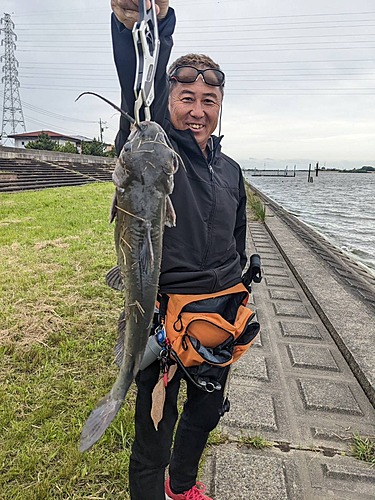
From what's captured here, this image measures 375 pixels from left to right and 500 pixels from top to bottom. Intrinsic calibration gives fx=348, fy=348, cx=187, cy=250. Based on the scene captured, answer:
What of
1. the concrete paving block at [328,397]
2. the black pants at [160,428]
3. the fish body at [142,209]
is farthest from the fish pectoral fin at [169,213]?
the concrete paving block at [328,397]

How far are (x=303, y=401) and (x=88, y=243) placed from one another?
6022 millimetres

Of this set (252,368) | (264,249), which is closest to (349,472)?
(252,368)

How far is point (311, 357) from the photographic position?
3.96m

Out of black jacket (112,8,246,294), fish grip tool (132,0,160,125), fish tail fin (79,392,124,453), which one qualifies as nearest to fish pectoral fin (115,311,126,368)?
fish tail fin (79,392,124,453)

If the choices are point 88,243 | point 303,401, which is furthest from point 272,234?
point 303,401

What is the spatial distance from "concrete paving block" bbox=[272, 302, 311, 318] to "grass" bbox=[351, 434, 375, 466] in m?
2.35

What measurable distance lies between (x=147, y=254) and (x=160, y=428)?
3.60 feet

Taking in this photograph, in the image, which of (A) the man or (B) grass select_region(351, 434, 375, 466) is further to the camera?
(B) grass select_region(351, 434, 375, 466)

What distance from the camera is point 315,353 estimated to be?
13.3ft

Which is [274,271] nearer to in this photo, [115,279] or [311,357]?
[311,357]

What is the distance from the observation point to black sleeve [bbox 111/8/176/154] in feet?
5.09

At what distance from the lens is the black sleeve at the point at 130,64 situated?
5.09 ft

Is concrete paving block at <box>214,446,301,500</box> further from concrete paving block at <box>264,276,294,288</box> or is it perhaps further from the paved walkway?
concrete paving block at <box>264,276,294,288</box>

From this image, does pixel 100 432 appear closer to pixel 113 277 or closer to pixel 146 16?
pixel 113 277
